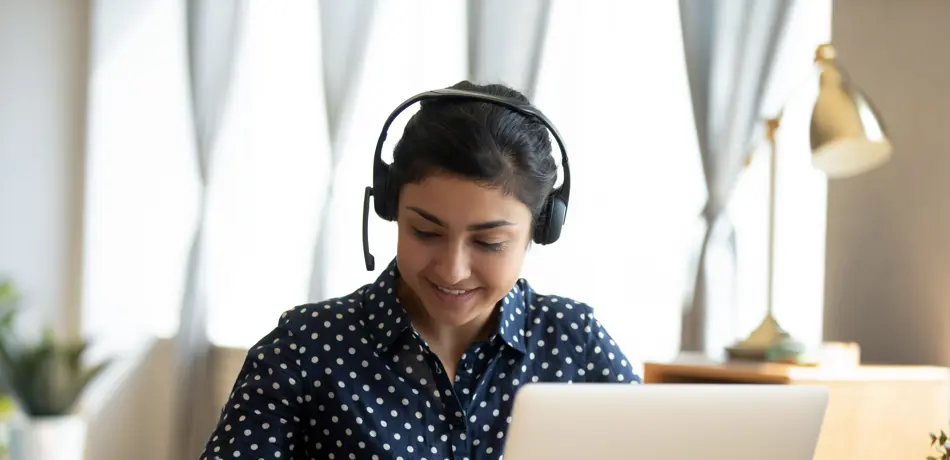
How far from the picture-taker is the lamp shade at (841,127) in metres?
2.44

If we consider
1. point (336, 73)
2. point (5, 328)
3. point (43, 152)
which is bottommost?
point (5, 328)

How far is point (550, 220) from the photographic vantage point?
4.72 ft

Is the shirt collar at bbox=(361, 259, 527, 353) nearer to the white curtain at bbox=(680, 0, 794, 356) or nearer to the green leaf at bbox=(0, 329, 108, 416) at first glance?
the white curtain at bbox=(680, 0, 794, 356)

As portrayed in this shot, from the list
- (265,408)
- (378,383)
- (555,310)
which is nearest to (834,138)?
(555,310)

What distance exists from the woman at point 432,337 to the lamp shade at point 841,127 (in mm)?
1201

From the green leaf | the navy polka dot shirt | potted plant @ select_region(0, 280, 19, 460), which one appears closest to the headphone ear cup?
the navy polka dot shirt

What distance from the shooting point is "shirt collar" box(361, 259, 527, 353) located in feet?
4.62

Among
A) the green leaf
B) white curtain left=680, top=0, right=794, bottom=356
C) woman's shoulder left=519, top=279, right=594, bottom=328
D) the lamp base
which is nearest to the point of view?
woman's shoulder left=519, top=279, right=594, bottom=328

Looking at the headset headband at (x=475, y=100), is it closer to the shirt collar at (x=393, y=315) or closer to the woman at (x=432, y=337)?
the woman at (x=432, y=337)

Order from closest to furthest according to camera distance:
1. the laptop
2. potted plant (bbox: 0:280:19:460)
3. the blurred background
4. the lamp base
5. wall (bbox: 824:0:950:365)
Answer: the laptop, the lamp base, wall (bbox: 824:0:950:365), the blurred background, potted plant (bbox: 0:280:19:460)

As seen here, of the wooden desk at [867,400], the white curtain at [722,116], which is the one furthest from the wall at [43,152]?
the wooden desk at [867,400]

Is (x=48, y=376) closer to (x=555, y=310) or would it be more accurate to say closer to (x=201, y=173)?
A: (x=201, y=173)

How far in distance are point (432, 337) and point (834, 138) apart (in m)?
1.33

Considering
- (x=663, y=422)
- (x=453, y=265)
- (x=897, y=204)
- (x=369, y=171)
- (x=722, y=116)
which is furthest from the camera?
(x=369, y=171)
